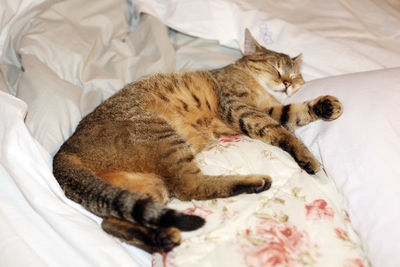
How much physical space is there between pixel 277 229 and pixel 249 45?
1442 millimetres

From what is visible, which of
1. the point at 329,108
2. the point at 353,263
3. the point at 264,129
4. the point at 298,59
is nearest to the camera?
the point at 353,263

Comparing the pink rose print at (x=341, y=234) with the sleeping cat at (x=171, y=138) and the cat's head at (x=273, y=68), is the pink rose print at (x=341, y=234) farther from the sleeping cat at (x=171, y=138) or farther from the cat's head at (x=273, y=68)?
the cat's head at (x=273, y=68)

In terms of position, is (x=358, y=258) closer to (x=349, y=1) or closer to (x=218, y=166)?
(x=218, y=166)

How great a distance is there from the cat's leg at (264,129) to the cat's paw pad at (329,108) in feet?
0.65

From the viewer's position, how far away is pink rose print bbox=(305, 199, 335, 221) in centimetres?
139

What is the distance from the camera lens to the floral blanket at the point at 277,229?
1256 millimetres

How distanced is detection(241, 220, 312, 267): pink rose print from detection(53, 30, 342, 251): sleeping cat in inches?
8.3

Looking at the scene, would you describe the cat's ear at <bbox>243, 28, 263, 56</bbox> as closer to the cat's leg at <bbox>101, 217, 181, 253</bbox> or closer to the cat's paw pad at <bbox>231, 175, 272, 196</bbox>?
the cat's paw pad at <bbox>231, 175, 272, 196</bbox>

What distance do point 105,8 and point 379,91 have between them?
1727mm

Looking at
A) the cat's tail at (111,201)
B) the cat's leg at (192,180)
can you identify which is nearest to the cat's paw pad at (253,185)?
the cat's leg at (192,180)

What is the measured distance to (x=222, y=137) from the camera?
75.9 inches

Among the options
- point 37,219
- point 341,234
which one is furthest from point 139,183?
point 341,234

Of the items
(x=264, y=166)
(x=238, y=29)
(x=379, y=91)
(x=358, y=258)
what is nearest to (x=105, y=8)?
(x=238, y=29)

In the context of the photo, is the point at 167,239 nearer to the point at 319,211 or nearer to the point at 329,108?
the point at 319,211
